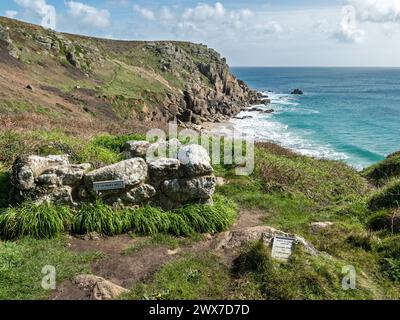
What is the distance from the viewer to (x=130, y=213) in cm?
1055

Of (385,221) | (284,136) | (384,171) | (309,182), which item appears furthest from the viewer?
(284,136)

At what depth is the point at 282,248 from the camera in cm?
835

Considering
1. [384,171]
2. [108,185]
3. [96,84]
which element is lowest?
[384,171]

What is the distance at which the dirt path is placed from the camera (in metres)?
7.66

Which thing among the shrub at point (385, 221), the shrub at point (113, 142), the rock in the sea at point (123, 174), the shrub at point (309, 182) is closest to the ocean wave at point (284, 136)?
the shrub at point (309, 182)

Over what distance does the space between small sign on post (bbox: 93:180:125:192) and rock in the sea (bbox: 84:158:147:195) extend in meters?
0.10

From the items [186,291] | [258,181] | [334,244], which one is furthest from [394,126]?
[186,291]

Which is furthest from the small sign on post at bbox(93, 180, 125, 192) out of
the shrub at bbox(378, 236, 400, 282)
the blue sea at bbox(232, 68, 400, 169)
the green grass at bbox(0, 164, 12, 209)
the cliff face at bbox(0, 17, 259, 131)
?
Answer: the blue sea at bbox(232, 68, 400, 169)

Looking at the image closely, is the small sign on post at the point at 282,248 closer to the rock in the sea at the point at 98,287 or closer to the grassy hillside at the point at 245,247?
the grassy hillside at the point at 245,247

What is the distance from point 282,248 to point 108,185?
5165 millimetres

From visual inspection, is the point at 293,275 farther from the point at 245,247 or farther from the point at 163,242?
the point at 163,242

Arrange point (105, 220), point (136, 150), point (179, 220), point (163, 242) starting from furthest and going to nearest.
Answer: point (136, 150)
point (179, 220)
point (105, 220)
point (163, 242)

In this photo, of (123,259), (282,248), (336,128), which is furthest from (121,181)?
(336,128)

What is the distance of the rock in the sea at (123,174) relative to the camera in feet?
34.7
